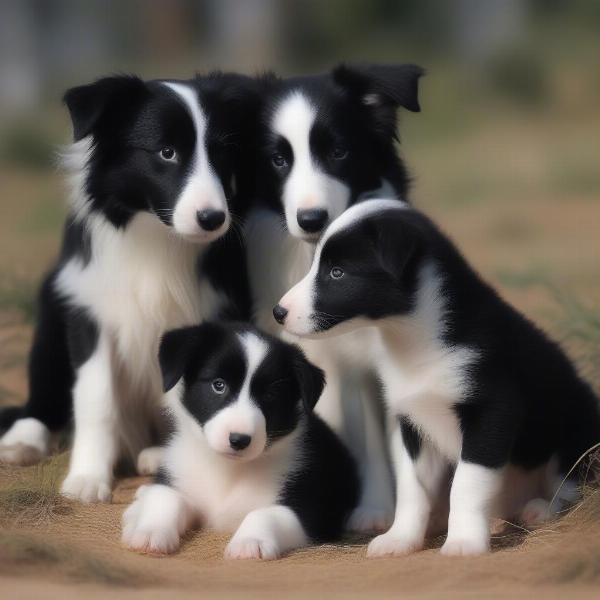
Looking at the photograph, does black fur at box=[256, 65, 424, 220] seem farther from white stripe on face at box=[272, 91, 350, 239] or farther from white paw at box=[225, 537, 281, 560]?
white paw at box=[225, 537, 281, 560]

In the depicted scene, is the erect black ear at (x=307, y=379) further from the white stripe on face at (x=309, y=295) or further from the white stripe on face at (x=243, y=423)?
the white stripe on face at (x=309, y=295)

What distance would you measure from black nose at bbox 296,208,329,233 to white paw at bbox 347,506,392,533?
110 centimetres

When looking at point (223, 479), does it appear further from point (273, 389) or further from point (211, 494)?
point (273, 389)

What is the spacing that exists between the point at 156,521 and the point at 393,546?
0.83 m

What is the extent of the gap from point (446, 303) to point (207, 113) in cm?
126

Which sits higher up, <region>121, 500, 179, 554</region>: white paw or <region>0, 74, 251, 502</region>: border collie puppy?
<region>0, 74, 251, 502</region>: border collie puppy

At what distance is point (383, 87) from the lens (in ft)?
16.2

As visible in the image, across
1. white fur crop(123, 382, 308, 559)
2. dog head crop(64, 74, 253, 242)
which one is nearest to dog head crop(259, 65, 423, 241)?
dog head crop(64, 74, 253, 242)

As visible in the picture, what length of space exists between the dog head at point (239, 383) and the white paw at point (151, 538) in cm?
34

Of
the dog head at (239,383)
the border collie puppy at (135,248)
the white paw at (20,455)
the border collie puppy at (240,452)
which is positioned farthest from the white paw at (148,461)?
the dog head at (239,383)

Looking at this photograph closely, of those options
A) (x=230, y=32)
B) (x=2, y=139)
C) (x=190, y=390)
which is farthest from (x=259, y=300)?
(x=230, y=32)

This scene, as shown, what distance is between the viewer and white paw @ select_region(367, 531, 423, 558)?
4.26 meters

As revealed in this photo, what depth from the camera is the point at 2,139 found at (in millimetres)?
18328

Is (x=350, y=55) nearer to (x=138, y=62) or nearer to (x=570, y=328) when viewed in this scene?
(x=138, y=62)
